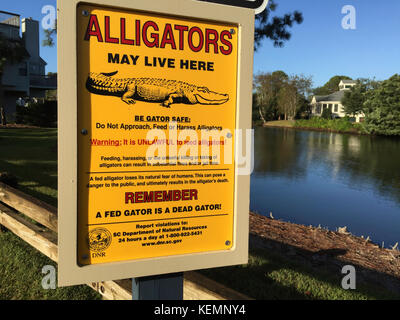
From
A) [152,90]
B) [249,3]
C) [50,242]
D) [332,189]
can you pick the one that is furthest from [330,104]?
[152,90]

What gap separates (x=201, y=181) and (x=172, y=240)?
36 cm

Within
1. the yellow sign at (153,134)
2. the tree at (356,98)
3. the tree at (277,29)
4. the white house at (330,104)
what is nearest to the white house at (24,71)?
the tree at (277,29)

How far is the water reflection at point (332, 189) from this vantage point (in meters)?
12.7

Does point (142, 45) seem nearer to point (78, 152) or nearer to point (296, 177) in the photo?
point (78, 152)

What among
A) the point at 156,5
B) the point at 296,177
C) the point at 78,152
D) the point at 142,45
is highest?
the point at 156,5

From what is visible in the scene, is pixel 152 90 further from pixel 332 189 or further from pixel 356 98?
pixel 356 98

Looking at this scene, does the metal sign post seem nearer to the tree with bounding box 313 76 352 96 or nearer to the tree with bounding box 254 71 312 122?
the tree with bounding box 254 71 312 122

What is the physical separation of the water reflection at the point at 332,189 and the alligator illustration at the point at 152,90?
10.5 meters

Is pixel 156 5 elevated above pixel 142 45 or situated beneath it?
elevated above

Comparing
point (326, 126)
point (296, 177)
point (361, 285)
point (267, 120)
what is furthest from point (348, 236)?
point (267, 120)

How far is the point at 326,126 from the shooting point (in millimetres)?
64250

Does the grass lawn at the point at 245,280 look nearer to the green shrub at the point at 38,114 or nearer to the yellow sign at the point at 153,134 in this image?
the yellow sign at the point at 153,134

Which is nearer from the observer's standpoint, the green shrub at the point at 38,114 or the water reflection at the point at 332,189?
the water reflection at the point at 332,189

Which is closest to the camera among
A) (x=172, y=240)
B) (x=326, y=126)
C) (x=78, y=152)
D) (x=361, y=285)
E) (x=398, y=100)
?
(x=78, y=152)
